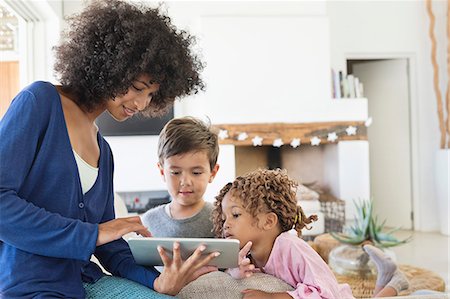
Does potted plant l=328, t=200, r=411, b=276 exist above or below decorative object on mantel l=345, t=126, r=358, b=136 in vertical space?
below

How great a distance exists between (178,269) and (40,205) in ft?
1.13

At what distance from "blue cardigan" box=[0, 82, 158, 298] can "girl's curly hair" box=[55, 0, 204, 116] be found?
140mm

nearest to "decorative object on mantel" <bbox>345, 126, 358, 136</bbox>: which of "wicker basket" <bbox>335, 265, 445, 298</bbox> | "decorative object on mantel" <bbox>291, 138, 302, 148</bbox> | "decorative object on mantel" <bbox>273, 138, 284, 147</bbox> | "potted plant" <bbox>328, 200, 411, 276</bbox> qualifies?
"decorative object on mantel" <bbox>291, 138, 302, 148</bbox>

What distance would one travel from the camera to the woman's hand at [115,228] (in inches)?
49.1

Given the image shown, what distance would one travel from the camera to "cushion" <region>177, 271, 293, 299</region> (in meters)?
1.46

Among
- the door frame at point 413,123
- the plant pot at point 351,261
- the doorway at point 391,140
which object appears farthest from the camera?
the doorway at point 391,140

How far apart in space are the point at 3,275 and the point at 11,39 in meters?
2.97

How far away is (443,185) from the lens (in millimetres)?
6586

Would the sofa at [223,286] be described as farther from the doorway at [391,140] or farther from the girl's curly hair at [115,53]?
the doorway at [391,140]

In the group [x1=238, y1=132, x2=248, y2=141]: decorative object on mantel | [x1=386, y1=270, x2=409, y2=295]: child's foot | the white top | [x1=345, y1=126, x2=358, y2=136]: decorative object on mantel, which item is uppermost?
[x1=345, y1=126, x2=358, y2=136]: decorative object on mantel

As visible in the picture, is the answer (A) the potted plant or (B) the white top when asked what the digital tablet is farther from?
(A) the potted plant

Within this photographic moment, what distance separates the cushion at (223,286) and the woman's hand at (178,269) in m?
0.05

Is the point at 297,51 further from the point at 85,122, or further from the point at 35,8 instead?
the point at 85,122

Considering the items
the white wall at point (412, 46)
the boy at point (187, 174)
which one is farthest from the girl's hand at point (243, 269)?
the white wall at point (412, 46)
